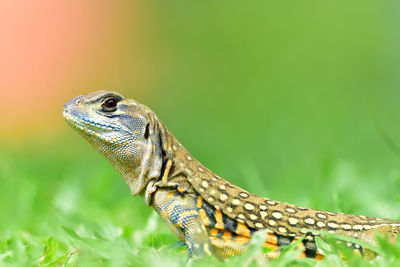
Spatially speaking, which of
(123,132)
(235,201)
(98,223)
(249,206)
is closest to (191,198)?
(235,201)

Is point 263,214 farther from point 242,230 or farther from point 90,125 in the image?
point 90,125

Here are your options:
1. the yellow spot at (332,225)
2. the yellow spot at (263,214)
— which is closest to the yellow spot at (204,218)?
the yellow spot at (263,214)

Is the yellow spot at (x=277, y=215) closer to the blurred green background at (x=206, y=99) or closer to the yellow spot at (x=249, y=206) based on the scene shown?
the yellow spot at (x=249, y=206)

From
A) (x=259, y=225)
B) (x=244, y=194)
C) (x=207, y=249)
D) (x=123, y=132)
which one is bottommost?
(x=207, y=249)

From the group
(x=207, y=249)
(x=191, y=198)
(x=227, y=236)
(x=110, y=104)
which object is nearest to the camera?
(x=207, y=249)

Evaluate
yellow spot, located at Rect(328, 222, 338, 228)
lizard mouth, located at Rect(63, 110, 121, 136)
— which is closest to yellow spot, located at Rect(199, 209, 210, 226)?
yellow spot, located at Rect(328, 222, 338, 228)

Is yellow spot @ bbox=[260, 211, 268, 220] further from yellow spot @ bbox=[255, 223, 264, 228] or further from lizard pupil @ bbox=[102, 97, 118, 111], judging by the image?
lizard pupil @ bbox=[102, 97, 118, 111]
